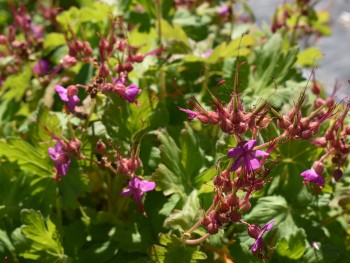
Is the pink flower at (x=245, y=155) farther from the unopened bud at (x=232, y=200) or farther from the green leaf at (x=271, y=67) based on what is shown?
the green leaf at (x=271, y=67)

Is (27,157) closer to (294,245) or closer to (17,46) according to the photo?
(17,46)

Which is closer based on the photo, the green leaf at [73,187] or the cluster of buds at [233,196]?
the cluster of buds at [233,196]

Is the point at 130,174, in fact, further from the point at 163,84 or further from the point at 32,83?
the point at 32,83

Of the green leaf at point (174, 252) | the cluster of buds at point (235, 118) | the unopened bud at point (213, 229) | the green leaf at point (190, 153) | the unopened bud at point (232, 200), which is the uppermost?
the cluster of buds at point (235, 118)

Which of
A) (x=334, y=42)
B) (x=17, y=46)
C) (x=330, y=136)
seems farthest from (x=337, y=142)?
(x=334, y=42)

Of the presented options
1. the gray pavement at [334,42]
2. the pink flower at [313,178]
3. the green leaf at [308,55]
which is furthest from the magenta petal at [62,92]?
the gray pavement at [334,42]

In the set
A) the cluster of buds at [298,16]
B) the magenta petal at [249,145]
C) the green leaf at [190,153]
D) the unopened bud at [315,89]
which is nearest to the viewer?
the magenta petal at [249,145]

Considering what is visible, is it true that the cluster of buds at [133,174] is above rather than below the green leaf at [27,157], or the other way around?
above
